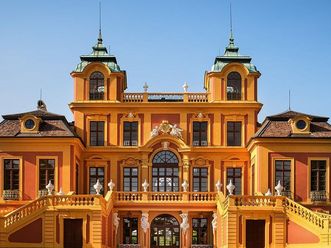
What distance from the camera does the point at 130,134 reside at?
60031 millimetres

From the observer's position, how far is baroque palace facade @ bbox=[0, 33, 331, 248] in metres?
50.2

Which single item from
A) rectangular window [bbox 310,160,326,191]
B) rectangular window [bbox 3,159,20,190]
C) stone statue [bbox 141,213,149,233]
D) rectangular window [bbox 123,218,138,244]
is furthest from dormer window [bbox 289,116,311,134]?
rectangular window [bbox 3,159,20,190]

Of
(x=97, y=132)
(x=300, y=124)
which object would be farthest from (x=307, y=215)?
(x=97, y=132)

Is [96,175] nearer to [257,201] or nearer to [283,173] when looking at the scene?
[283,173]

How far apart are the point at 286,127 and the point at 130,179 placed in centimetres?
1118

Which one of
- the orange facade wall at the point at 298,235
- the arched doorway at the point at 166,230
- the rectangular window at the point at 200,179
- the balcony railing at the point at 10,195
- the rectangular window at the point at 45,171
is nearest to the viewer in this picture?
the orange facade wall at the point at 298,235

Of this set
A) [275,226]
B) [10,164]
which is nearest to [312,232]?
[275,226]

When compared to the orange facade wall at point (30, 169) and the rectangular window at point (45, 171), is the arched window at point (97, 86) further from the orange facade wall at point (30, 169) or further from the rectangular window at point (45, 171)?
the rectangular window at point (45, 171)

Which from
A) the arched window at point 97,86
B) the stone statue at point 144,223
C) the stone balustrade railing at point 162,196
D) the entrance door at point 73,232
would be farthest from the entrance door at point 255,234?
the arched window at point 97,86

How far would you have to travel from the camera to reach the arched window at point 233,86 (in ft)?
197

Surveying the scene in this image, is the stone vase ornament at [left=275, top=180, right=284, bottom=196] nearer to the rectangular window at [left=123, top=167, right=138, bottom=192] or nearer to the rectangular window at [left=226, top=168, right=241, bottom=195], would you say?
the rectangular window at [left=226, top=168, right=241, bottom=195]

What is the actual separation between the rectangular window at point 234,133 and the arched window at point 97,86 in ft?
29.7

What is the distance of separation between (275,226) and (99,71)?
1741 cm

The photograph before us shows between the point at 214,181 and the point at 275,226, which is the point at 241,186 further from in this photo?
the point at 275,226
